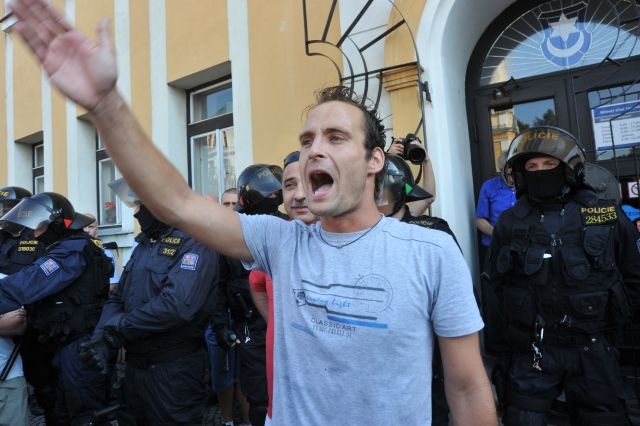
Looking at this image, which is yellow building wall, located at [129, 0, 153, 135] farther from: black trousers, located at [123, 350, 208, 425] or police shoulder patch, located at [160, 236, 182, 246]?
black trousers, located at [123, 350, 208, 425]

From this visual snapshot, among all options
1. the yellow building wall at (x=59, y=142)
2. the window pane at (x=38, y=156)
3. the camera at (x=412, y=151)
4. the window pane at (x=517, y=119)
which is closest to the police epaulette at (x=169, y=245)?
the camera at (x=412, y=151)

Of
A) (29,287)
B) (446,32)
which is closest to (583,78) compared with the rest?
(446,32)

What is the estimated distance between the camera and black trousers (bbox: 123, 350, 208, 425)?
8.59 ft

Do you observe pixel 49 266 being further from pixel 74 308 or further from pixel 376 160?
pixel 376 160

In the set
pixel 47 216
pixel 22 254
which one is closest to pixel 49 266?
pixel 47 216

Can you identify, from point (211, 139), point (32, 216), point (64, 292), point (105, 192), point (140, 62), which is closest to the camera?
point (64, 292)

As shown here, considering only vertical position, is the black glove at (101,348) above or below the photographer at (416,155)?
below

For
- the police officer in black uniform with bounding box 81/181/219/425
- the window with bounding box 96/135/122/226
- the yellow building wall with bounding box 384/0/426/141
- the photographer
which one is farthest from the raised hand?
the window with bounding box 96/135/122/226

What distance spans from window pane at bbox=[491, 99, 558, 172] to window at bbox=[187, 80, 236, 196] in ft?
11.4

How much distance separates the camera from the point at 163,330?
8.46 feet

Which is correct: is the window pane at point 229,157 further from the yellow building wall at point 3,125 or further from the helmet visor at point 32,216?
the yellow building wall at point 3,125

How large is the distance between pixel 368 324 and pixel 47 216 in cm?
320

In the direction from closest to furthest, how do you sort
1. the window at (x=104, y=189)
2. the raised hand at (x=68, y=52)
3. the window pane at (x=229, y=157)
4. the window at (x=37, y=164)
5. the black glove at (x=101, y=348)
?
the raised hand at (x=68, y=52)
the black glove at (x=101, y=348)
the window pane at (x=229, y=157)
the window at (x=104, y=189)
the window at (x=37, y=164)

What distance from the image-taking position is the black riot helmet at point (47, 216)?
3.44 m
